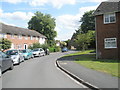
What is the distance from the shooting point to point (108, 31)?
1936 cm

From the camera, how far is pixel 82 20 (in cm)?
6912

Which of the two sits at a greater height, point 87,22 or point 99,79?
point 87,22

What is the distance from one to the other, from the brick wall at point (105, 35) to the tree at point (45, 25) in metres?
45.7

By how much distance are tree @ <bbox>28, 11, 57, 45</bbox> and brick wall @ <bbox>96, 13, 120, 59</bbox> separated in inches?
1799

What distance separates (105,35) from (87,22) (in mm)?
47548

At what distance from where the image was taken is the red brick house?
18.8 m

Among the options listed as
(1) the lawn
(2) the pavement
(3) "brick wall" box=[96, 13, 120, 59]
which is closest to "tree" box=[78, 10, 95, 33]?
(3) "brick wall" box=[96, 13, 120, 59]

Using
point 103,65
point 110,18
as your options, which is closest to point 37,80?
point 103,65

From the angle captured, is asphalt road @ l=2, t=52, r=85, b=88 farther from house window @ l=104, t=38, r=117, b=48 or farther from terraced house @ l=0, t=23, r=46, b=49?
terraced house @ l=0, t=23, r=46, b=49

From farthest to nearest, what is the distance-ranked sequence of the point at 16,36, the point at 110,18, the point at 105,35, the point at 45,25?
1. the point at 45,25
2. the point at 16,36
3. the point at 105,35
4. the point at 110,18

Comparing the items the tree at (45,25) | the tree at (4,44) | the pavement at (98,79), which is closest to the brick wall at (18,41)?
the tree at (4,44)

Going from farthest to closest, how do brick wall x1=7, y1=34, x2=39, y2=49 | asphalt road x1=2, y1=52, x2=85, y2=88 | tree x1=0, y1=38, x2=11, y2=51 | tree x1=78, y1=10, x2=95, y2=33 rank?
1. tree x1=78, y1=10, x2=95, y2=33
2. brick wall x1=7, y1=34, x2=39, y2=49
3. tree x1=0, y1=38, x2=11, y2=51
4. asphalt road x1=2, y1=52, x2=85, y2=88

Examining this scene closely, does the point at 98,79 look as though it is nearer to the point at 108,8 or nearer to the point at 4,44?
the point at 108,8

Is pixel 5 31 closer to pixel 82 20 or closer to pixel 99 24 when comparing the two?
pixel 99 24
